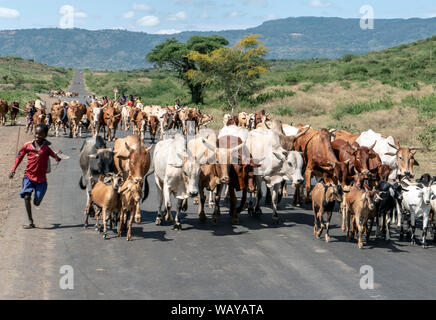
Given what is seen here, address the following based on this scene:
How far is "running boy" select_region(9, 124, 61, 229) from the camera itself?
11742mm

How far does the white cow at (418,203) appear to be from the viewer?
1112 cm

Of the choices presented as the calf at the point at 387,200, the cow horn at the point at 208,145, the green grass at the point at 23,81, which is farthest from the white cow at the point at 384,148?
the green grass at the point at 23,81

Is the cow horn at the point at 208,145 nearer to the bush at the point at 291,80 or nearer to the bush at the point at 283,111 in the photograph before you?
the bush at the point at 283,111

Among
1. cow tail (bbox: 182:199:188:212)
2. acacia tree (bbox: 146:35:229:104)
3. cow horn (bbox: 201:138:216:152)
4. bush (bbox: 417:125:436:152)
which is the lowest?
cow tail (bbox: 182:199:188:212)

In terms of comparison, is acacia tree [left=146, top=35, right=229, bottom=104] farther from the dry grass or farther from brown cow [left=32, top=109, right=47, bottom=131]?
brown cow [left=32, top=109, right=47, bottom=131]

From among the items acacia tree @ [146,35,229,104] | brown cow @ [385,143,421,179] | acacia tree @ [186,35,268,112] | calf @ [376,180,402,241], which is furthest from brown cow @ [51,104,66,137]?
acacia tree @ [146,35,229,104]

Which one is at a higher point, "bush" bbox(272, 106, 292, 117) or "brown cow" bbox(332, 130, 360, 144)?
"brown cow" bbox(332, 130, 360, 144)

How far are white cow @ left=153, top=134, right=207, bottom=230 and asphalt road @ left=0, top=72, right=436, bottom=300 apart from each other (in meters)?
0.64

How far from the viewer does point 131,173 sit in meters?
12.1

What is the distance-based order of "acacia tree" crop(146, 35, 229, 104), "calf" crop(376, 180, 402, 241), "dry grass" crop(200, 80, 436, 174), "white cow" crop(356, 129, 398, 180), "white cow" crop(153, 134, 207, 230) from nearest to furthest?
"calf" crop(376, 180, 402, 241), "white cow" crop(153, 134, 207, 230), "white cow" crop(356, 129, 398, 180), "dry grass" crop(200, 80, 436, 174), "acacia tree" crop(146, 35, 229, 104)

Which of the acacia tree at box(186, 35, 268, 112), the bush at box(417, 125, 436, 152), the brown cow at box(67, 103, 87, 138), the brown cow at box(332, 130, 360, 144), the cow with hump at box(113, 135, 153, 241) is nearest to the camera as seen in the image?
the cow with hump at box(113, 135, 153, 241)

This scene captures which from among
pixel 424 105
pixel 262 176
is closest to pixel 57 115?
pixel 262 176

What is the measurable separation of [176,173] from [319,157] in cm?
411
